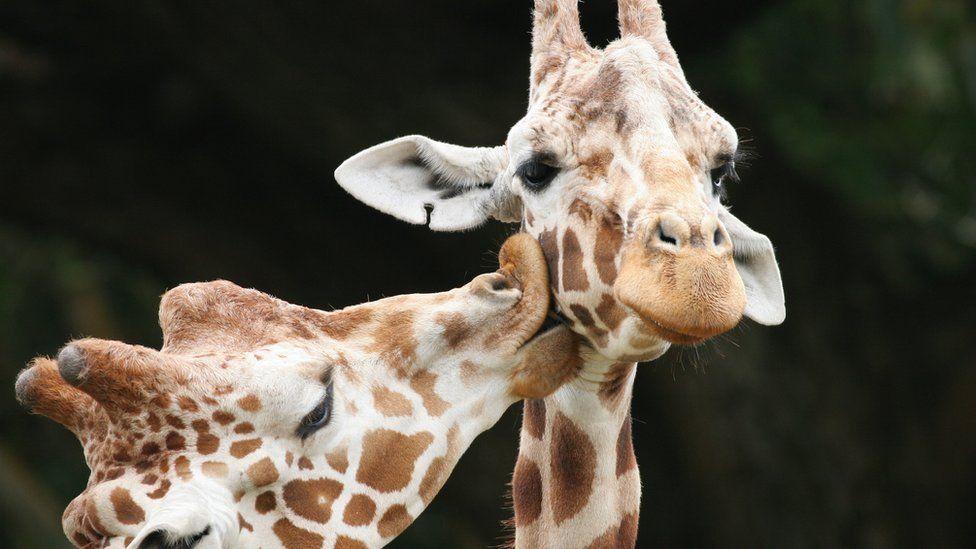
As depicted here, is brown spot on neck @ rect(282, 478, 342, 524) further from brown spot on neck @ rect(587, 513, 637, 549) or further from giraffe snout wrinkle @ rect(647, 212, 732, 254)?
giraffe snout wrinkle @ rect(647, 212, 732, 254)

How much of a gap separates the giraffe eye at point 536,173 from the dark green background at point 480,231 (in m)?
4.87

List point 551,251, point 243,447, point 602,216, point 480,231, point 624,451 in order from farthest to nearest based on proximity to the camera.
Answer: point 480,231, point 624,451, point 551,251, point 602,216, point 243,447

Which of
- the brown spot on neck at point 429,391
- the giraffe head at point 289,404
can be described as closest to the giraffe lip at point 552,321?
the giraffe head at point 289,404

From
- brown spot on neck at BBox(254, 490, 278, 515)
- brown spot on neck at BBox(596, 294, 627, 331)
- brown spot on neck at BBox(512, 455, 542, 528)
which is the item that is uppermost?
brown spot on neck at BBox(596, 294, 627, 331)

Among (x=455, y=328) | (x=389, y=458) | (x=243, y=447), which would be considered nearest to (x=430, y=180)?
(x=455, y=328)

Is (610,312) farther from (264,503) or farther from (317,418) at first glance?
(264,503)

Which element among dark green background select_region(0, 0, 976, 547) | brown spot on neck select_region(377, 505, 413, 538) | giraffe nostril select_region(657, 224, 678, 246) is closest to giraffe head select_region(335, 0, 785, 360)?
giraffe nostril select_region(657, 224, 678, 246)

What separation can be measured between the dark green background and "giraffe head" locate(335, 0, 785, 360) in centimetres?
447

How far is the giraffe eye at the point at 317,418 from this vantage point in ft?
13.5

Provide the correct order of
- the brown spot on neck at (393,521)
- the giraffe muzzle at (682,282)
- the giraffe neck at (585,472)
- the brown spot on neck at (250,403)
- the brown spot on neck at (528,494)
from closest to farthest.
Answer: the giraffe muzzle at (682,282) < the brown spot on neck at (250,403) < the brown spot on neck at (393,521) < the giraffe neck at (585,472) < the brown spot on neck at (528,494)

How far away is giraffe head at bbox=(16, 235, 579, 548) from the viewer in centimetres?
388

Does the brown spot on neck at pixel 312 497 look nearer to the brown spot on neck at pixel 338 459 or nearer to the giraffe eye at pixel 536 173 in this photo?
the brown spot on neck at pixel 338 459

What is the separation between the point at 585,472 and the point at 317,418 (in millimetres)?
1154

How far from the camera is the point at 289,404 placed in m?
4.05
